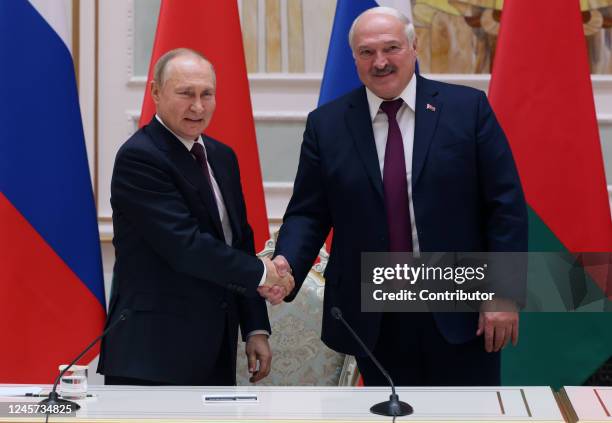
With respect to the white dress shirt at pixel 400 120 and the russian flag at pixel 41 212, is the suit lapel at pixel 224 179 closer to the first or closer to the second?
the white dress shirt at pixel 400 120

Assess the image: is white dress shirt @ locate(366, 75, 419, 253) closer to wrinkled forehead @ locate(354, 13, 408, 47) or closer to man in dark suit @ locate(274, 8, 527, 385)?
man in dark suit @ locate(274, 8, 527, 385)

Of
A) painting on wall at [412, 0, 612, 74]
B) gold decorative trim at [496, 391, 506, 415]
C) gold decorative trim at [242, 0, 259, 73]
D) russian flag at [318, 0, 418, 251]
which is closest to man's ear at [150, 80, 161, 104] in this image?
russian flag at [318, 0, 418, 251]

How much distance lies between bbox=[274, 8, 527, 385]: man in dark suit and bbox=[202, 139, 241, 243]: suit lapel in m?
0.25

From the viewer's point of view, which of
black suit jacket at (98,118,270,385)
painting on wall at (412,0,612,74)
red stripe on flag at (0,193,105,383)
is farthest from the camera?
painting on wall at (412,0,612,74)

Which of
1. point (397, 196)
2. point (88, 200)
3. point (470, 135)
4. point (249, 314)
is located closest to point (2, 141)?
point (88, 200)

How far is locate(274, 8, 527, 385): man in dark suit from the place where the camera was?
85.4 inches

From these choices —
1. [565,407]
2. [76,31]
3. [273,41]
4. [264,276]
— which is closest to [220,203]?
[264,276]

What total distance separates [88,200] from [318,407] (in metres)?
1.33

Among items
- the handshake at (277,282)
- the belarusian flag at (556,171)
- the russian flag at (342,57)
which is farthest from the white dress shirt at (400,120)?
the russian flag at (342,57)

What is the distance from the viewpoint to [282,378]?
262 cm

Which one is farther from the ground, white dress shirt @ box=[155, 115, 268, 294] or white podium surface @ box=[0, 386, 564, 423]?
white dress shirt @ box=[155, 115, 268, 294]

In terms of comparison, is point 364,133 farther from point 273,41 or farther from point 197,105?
point 273,41

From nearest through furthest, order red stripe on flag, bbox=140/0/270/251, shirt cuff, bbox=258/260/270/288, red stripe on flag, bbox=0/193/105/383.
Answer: shirt cuff, bbox=258/260/270/288, red stripe on flag, bbox=0/193/105/383, red stripe on flag, bbox=140/0/270/251

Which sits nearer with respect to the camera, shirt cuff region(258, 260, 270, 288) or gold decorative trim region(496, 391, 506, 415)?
gold decorative trim region(496, 391, 506, 415)
